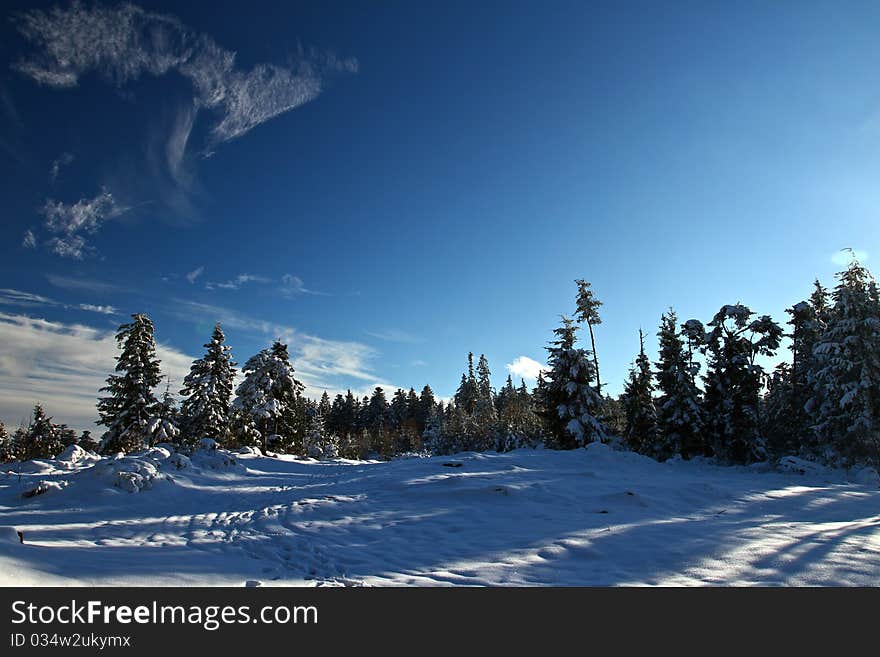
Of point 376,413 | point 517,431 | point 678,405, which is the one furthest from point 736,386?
point 376,413

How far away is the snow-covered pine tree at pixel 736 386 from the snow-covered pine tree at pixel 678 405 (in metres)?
0.98

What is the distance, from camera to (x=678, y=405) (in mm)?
27609

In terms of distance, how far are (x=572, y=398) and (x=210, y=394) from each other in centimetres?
Answer: 2889

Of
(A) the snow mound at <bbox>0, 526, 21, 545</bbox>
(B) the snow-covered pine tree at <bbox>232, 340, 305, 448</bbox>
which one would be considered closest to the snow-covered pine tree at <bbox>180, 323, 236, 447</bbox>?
(B) the snow-covered pine tree at <bbox>232, 340, 305, 448</bbox>

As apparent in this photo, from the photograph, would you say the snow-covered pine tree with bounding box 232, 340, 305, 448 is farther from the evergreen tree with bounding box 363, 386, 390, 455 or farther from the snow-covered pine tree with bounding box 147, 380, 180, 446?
the evergreen tree with bounding box 363, 386, 390, 455

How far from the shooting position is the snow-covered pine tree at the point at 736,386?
25.5 meters

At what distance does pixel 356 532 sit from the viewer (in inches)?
371

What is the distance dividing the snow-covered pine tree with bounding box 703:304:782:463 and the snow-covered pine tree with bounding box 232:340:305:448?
3195 centimetres

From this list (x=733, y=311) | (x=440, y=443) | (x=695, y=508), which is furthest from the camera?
(x=440, y=443)

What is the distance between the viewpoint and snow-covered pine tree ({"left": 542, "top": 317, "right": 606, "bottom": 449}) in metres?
27.5
